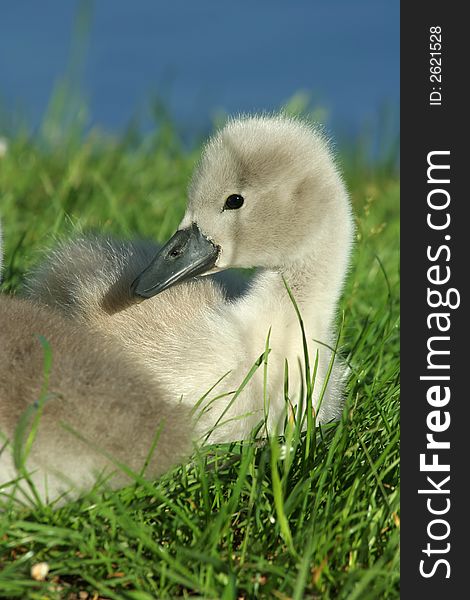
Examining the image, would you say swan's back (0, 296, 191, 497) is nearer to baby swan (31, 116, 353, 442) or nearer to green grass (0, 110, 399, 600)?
green grass (0, 110, 399, 600)

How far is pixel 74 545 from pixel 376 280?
2541 millimetres

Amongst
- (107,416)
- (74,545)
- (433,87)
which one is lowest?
(74,545)

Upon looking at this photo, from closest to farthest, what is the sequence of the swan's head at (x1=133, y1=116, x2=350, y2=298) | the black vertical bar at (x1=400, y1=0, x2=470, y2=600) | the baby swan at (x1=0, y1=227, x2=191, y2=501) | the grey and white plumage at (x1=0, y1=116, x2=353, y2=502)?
the baby swan at (x1=0, y1=227, x2=191, y2=501), the black vertical bar at (x1=400, y1=0, x2=470, y2=600), the grey and white plumage at (x1=0, y1=116, x2=353, y2=502), the swan's head at (x1=133, y1=116, x2=350, y2=298)

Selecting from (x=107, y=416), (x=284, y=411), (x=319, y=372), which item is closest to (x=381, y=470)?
(x=284, y=411)

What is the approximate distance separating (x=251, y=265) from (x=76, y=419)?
1.04m

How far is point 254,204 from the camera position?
10.6 feet

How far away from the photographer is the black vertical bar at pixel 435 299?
2.52 metres

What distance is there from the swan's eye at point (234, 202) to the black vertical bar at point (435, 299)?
507 millimetres

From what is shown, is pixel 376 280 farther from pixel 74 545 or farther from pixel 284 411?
pixel 74 545

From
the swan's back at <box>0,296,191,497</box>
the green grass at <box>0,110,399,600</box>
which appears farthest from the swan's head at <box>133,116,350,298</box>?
the swan's back at <box>0,296,191,497</box>

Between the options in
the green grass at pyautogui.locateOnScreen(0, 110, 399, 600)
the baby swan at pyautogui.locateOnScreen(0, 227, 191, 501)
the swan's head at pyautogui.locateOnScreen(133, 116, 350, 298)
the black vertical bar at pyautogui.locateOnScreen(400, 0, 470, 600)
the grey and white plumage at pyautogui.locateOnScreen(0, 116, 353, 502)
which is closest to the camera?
the green grass at pyautogui.locateOnScreen(0, 110, 399, 600)

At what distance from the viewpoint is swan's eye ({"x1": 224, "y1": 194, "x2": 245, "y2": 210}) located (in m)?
3.22

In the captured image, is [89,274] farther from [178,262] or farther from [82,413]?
[82,413]

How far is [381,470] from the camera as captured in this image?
8.77 ft
